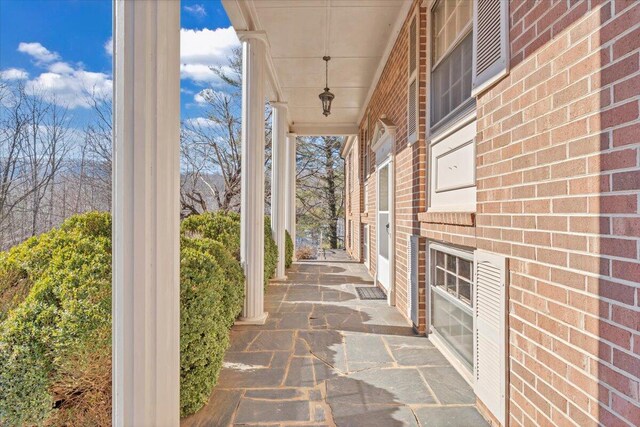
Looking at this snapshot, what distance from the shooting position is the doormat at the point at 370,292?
5215 mm

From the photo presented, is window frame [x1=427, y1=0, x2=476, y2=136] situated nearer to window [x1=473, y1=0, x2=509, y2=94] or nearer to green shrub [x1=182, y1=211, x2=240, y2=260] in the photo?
window [x1=473, y1=0, x2=509, y2=94]

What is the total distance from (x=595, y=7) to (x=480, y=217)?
1.24m

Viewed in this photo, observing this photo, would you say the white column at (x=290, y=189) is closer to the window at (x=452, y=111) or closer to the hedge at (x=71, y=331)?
the window at (x=452, y=111)

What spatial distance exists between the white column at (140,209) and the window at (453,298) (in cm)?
215

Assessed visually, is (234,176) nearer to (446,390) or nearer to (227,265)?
(227,265)

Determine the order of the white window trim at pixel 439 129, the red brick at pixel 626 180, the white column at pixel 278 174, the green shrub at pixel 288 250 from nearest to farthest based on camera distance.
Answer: the red brick at pixel 626 180
the white window trim at pixel 439 129
the white column at pixel 278 174
the green shrub at pixel 288 250

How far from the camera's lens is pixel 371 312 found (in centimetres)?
444

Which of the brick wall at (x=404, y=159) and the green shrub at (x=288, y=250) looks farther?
the green shrub at (x=288, y=250)

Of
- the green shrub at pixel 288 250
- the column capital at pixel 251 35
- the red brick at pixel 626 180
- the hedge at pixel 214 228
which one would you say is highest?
the column capital at pixel 251 35

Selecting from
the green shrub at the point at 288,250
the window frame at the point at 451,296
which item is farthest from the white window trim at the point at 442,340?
the green shrub at the point at 288,250

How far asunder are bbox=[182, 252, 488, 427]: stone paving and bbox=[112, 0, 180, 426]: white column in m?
0.81

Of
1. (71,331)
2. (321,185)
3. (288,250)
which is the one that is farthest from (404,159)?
(321,185)

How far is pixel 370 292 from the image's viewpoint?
18.2ft

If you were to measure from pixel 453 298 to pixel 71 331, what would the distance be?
8.76 feet
